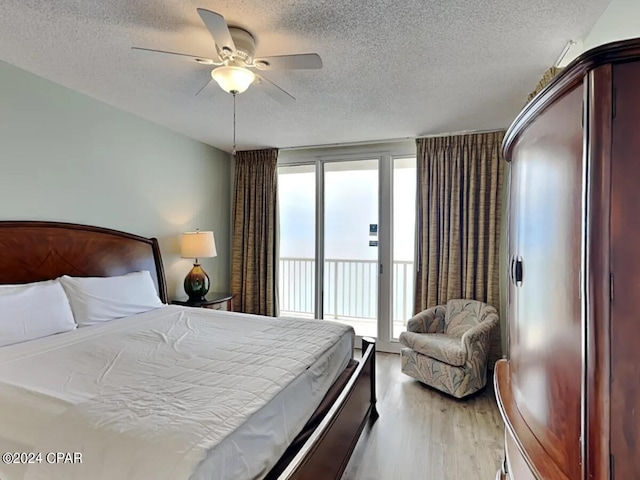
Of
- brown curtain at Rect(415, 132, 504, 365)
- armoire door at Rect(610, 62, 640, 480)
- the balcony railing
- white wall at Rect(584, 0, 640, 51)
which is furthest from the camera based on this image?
the balcony railing

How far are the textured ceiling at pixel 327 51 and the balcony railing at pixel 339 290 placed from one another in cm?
229

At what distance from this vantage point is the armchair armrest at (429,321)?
356 cm

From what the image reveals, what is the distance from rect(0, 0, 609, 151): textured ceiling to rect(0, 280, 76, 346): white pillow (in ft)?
5.11

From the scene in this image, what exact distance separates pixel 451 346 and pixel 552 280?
2433 millimetres

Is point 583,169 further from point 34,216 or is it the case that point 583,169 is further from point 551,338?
point 34,216

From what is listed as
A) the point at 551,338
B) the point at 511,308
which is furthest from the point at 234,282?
the point at 551,338

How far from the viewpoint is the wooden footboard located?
1357 millimetres

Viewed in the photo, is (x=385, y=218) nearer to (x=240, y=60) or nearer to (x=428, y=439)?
(x=428, y=439)

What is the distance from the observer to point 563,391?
0.82 m

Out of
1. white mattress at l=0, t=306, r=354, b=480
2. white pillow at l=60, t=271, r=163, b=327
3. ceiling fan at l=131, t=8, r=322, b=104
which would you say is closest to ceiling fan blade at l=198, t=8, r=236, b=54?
ceiling fan at l=131, t=8, r=322, b=104

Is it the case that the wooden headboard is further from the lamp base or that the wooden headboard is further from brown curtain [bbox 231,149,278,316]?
Answer: brown curtain [bbox 231,149,278,316]

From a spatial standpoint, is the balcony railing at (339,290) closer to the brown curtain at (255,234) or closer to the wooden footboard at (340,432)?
the brown curtain at (255,234)

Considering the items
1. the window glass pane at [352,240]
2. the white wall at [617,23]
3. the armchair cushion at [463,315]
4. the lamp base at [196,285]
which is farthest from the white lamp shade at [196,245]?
the white wall at [617,23]

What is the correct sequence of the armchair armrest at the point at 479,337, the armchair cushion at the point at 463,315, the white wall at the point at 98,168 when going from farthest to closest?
the armchair cushion at the point at 463,315 < the armchair armrest at the point at 479,337 < the white wall at the point at 98,168
